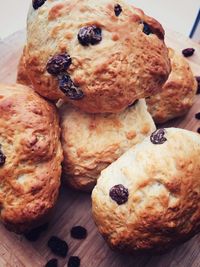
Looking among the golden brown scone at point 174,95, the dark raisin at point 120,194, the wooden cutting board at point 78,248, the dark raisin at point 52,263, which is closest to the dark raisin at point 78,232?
the wooden cutting board at point 78,248

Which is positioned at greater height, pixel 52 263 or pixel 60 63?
pixel 60 63

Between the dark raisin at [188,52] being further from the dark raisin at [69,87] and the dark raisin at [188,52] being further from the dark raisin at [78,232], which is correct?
the dark raisin at [78,232]

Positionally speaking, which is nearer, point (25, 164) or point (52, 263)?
point (25, 164)

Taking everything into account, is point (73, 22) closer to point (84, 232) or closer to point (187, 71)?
point (187, 71)

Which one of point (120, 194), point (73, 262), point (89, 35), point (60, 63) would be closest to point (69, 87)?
point (60, 63)

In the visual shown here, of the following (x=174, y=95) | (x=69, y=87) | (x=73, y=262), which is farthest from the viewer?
(x=174, y=95)

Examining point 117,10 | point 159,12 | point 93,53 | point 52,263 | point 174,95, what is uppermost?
point 117,10

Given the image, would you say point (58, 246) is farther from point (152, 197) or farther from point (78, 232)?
point (152, 197)

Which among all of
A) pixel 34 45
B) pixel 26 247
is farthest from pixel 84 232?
pixel 34 45
